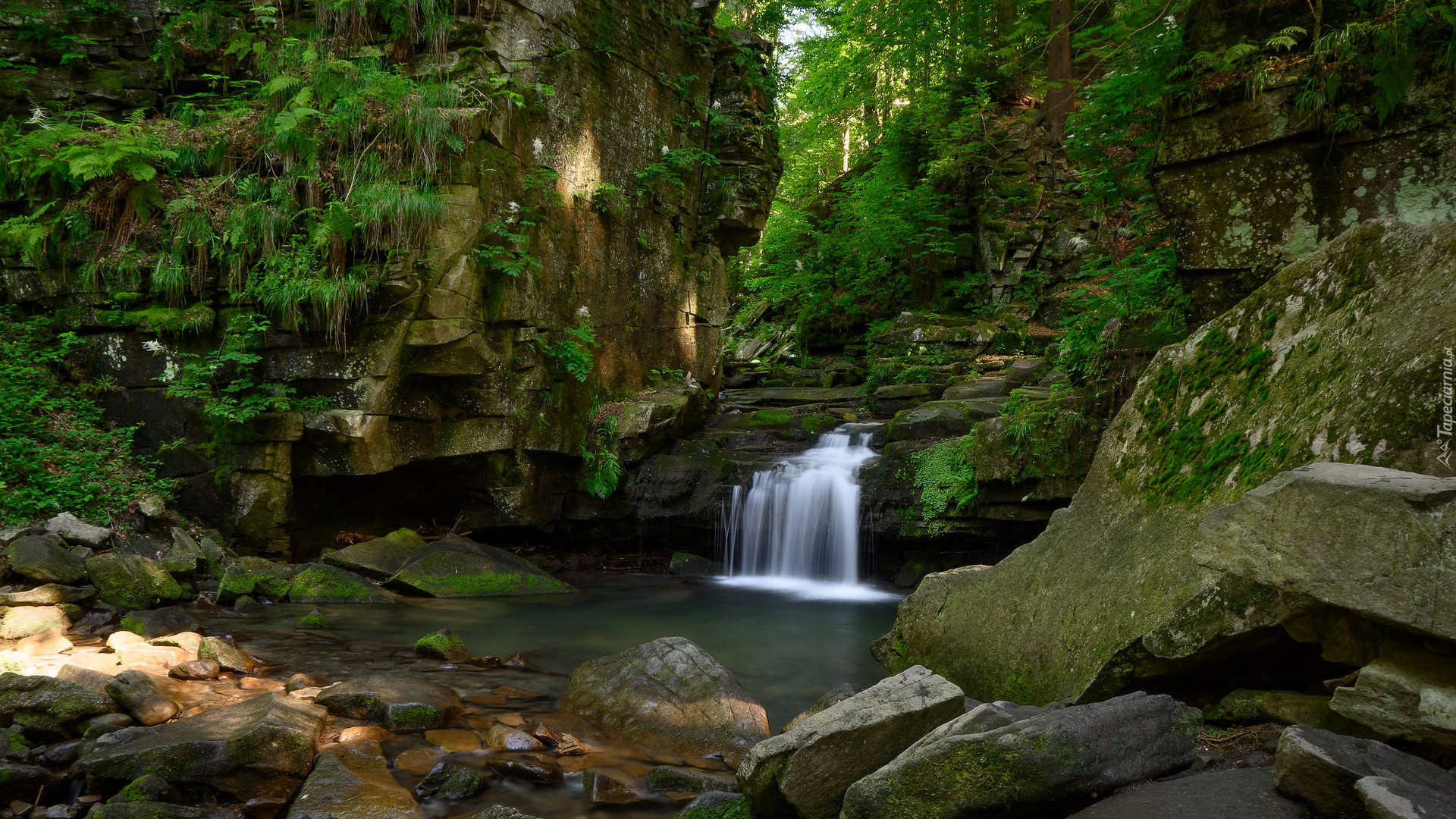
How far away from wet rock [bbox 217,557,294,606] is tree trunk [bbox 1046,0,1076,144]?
14.7 m

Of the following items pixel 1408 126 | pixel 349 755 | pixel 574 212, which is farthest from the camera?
pixel 574 212

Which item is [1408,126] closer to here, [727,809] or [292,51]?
[727,809]

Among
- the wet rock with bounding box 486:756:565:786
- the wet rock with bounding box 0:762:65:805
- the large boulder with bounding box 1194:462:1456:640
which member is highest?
the large boulder with bounding box 1194:462:1456:640

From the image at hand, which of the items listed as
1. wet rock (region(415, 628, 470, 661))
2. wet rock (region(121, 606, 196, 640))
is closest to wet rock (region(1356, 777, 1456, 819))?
wet rock (region(415, 628, 470, 661))

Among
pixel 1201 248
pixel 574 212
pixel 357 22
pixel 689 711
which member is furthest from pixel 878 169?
pixel 689 711

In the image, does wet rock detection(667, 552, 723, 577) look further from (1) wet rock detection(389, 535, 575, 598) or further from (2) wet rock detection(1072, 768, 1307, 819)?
(2) wet rock detection(1072, 768, 1307, 819)

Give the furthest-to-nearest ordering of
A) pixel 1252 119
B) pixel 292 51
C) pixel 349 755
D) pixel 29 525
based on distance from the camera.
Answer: pixel 292 51, pixel 29 525, pixel 1252 119, pixel 349 755

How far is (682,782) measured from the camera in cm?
416

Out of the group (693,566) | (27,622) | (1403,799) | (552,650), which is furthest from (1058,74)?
(27,622)

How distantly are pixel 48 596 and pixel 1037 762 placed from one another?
25.3 ft

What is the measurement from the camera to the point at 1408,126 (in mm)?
4645

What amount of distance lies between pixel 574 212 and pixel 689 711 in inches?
315

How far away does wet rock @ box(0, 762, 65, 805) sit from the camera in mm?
3604

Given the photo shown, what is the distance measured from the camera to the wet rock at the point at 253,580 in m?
7.68
